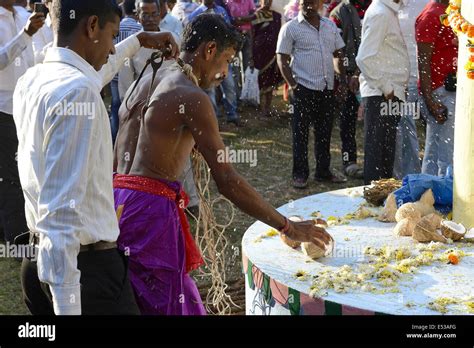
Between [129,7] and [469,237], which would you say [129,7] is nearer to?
[129,7]

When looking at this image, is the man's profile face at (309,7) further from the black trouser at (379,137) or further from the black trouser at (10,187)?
the black trouser at (10,187)

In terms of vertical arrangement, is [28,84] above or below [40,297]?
above

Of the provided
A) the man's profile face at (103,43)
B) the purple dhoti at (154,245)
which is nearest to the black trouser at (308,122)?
the purple dhoti at (154,245)

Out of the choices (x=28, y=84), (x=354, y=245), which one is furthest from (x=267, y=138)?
(x=28, y=84)

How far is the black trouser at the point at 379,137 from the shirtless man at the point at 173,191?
3.22 m

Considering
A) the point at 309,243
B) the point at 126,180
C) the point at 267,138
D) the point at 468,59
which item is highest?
the point at 468,59

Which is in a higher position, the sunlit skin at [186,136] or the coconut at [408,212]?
the sunlit skin at [186,136]

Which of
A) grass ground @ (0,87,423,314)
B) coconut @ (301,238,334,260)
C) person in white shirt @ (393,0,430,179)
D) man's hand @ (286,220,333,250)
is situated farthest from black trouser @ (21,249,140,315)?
person in white shirt @ (393,0,430,179)

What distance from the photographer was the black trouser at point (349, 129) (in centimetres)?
864

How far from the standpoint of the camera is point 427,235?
4.02m

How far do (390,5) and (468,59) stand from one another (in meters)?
2.65

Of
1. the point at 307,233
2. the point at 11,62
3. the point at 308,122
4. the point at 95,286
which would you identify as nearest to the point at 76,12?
the point at 95,286

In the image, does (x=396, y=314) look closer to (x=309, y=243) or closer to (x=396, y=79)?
(x=309, y=243)

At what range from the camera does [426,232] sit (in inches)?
158
